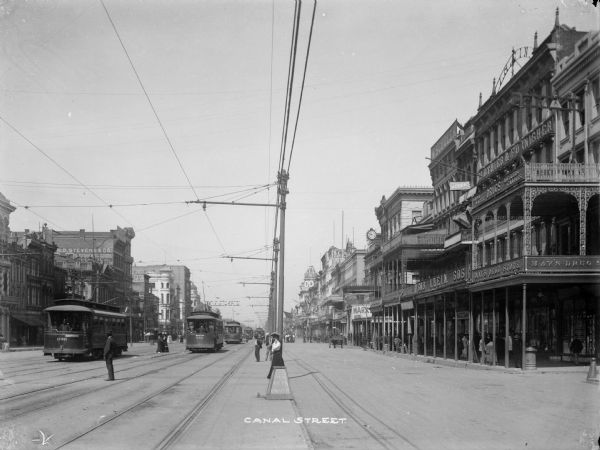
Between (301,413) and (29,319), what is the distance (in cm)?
6010

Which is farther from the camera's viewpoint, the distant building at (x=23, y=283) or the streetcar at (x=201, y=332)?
the distant building at (x=23, y=283)

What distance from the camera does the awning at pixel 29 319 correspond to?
65537 mm

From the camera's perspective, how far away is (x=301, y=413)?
14617 millimetres

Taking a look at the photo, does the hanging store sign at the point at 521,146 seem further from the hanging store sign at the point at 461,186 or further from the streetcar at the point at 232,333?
the streetcar at the point at 232,333

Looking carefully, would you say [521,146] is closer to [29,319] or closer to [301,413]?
[301,413]

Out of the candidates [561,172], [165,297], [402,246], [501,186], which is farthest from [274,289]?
[165,297]

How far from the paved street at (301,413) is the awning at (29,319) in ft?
146

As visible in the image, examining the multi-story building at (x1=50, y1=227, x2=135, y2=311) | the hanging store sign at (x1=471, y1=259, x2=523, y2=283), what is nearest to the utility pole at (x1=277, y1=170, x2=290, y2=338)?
the hanging store sign at (x1=471, y1=259, x2=523, y2=283)

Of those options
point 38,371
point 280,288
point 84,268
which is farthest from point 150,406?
point 84,268

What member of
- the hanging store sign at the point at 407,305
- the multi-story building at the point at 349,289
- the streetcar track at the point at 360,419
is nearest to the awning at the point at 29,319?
the multi-story building at the point at 349,289

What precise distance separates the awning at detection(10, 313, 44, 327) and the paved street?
4452 centimetres

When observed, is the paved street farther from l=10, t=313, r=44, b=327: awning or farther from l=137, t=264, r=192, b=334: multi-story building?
l=137, t=264, r=192, b=334: multi-story building

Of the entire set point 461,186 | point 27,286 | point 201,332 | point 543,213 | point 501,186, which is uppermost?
point 461,186

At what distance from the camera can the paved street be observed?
36.1 feet
